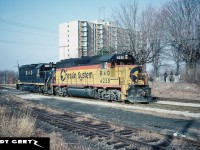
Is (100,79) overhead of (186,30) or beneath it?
beneath

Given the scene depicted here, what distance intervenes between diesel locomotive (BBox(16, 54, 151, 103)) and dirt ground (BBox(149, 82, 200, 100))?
834 cm

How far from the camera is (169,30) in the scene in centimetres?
3569

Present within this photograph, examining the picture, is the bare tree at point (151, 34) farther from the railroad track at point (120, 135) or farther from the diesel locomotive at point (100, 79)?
the railroad track at point (120, 135)

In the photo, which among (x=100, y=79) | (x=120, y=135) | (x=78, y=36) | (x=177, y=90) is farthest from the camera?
(x=78, y=36)

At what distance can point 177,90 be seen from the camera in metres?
30.1

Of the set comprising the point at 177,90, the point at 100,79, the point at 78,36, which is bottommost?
the point at 177,90

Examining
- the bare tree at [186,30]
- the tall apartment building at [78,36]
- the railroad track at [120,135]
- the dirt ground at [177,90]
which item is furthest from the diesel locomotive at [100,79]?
the tall apartment building at [78,36]

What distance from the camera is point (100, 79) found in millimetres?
22000

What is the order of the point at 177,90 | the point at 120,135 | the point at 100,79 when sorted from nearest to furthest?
the point at 120,135 → the point at 100,79 → the point at 177,90

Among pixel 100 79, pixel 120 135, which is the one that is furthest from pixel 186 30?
pixel 120 135

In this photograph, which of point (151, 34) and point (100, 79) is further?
point (151, 34)

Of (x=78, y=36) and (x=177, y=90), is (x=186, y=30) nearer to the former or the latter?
(x=177, y=90)

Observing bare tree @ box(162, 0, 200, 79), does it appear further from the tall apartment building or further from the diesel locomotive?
the tall apartment building

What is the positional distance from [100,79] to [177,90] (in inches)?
463
